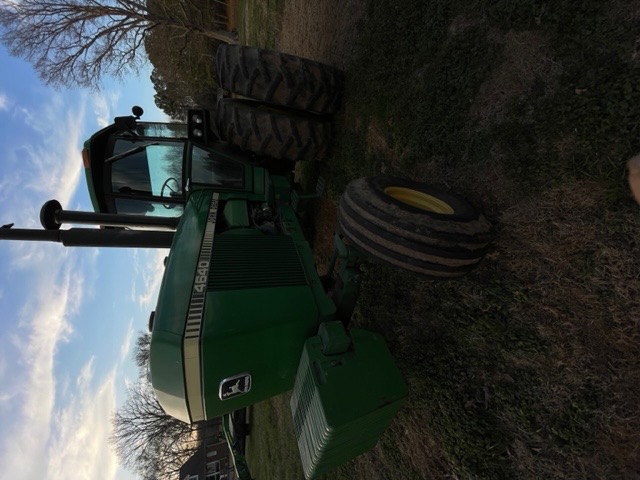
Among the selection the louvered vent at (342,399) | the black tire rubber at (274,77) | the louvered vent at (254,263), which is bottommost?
the louvered vent at (342,399)

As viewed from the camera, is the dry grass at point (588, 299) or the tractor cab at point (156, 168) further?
the tractor cab at point (156, 168)

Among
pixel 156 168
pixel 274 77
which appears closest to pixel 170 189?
pixel 156 168

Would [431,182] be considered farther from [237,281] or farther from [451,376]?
[237,281]

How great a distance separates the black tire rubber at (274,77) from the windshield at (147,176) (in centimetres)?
87

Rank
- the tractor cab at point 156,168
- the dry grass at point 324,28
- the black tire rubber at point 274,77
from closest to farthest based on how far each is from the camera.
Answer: the black tire rubber at point 274,77, the tractor cab at point 156,168, the dry grass at point 324,28

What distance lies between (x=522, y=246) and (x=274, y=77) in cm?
256

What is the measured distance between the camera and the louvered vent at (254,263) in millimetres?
2158

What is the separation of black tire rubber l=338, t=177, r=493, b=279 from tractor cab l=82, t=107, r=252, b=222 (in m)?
2.09

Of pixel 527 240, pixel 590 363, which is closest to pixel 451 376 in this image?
pixel 590 363

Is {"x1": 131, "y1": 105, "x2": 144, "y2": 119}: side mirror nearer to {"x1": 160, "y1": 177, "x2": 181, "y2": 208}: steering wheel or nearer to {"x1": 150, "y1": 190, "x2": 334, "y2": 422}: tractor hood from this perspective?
{"x1": 160, "y1": 177, "x2": 181, "y2": 208}: steering wheel

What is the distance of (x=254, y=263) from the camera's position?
93.4 inches

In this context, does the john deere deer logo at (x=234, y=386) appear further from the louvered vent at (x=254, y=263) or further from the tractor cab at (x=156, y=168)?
the tractor cab at (x=156, y=168)

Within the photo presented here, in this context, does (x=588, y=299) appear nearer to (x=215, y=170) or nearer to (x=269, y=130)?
(x=269, y=130)

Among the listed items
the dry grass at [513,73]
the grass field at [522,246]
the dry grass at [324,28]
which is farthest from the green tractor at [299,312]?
the dry grass at [324,28]
